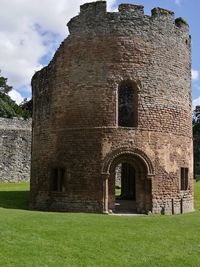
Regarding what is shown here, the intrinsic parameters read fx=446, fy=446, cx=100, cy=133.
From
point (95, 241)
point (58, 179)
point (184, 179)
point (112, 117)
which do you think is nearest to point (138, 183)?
point (184, 179)

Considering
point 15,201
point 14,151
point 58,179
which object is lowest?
point 15,201

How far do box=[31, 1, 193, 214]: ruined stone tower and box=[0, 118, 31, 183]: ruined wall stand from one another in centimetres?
1631

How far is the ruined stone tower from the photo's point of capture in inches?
738

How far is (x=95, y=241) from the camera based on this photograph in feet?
39.0

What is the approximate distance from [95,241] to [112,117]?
7.85 metres

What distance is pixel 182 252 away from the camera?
11.3 metres

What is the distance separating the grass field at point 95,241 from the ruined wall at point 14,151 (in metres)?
21.1

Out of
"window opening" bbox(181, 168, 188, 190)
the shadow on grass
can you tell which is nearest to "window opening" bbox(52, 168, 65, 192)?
the shadow on grass

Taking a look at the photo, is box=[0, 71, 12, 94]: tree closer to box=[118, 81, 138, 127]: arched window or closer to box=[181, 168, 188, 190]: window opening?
box=[118, 81, 138, 127]: arched window

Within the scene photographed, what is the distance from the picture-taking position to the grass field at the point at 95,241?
10148mm

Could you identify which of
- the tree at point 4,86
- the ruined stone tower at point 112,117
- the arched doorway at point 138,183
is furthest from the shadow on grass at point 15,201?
the tree at point 4,86

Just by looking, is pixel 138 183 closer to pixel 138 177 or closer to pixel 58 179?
pixel 138 177

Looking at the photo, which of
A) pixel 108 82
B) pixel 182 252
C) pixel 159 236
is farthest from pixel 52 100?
pixel 182 252

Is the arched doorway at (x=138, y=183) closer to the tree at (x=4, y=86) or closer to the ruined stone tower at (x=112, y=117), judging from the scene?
the ruined stone tower at (x=112, y=117)
